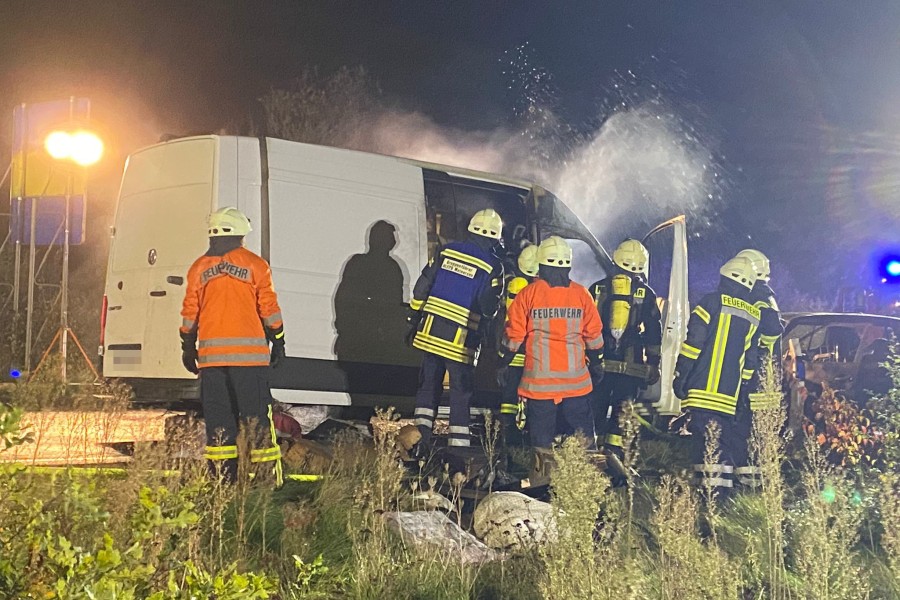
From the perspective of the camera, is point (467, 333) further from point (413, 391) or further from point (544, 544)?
point (544, 544)

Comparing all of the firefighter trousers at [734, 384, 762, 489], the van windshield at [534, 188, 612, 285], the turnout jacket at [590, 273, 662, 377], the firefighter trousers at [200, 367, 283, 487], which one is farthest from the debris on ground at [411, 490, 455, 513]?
the van windshield at [534, 188, 612, 285]

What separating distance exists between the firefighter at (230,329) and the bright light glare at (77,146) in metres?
5.54

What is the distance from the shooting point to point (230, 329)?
18.6 ft

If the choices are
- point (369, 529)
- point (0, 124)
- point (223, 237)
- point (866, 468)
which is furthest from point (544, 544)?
point (0, 124)

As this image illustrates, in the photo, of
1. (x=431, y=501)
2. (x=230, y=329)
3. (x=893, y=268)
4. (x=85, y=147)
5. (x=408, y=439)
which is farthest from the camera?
(x=893, y=268)

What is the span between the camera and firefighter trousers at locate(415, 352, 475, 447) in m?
6.99

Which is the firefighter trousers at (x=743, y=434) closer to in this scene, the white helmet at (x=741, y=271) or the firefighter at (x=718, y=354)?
the firefighter at (x=718, y=354)

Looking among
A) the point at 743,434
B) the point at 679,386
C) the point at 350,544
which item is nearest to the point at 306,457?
the point at 350,544

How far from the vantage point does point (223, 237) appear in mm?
5816

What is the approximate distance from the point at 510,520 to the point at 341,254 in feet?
10.3

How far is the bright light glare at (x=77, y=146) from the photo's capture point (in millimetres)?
10656

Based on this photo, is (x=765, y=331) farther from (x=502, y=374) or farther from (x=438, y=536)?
(x=438, y=536)

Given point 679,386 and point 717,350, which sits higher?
point 717,350

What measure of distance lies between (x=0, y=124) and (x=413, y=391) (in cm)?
2040
